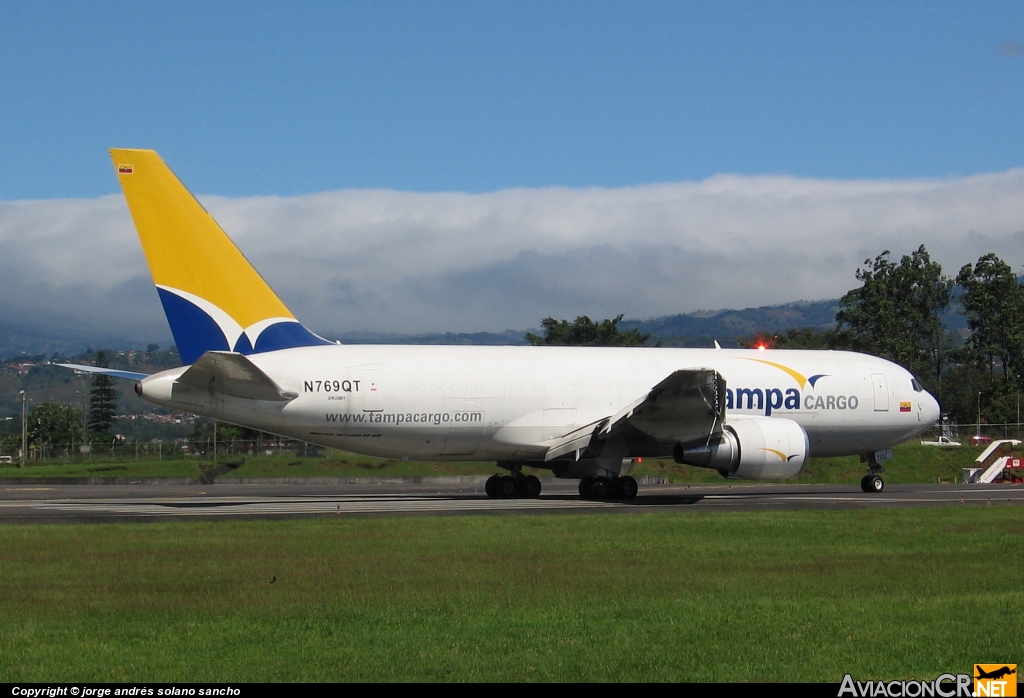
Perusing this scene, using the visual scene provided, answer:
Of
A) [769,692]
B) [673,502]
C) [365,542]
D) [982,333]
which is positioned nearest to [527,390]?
[673,502]

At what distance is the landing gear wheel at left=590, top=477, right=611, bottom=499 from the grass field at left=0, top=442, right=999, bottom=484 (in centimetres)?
536

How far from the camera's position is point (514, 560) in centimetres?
1431

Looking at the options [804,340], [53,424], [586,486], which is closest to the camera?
[586,486]

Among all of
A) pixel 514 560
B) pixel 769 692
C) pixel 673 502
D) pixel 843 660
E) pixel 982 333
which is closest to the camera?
pixel 769 692

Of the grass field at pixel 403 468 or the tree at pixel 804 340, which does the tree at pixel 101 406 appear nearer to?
the grass field at pixel 403 468

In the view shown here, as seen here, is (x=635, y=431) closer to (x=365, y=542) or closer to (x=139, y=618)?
(x=365, y=542)

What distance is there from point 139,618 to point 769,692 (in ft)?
18.9

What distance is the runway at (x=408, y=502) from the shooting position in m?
22.1

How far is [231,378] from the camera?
23734 mm

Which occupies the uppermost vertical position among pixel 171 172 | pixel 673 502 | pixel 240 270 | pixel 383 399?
pixel 171 172

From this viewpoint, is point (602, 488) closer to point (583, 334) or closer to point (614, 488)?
point (614, 488)

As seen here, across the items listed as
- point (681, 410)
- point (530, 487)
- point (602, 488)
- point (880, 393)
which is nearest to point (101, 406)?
point (530, 487)

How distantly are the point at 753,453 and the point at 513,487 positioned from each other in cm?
631

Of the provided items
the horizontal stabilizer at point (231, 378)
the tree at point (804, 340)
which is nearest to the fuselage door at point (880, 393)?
the horizontal stabilizer at point (231, 378)
